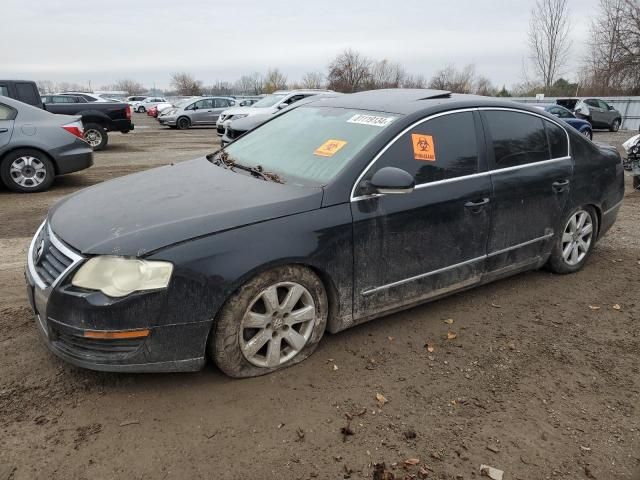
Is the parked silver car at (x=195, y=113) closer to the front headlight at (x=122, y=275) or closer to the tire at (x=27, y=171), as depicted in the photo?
the tire at (x=27, y=171)

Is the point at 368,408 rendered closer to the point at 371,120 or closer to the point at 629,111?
the point at 371,120

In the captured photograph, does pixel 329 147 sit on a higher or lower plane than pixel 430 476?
higher

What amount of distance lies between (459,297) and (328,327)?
1.47m

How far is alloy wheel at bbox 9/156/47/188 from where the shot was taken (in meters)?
7.91

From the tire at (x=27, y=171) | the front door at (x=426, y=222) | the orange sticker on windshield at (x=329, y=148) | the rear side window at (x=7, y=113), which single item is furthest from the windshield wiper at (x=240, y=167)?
the rear side window at (x=7, y=113)

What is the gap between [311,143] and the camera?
370cm

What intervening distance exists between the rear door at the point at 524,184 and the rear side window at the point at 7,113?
703 centimetres

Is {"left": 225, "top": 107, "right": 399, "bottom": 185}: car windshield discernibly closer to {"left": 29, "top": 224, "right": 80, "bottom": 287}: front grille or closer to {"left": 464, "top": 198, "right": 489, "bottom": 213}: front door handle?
{"left": 464, "top": 198, "right": 489, "bottom": 213}: front door handle

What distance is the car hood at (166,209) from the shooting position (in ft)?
8.91

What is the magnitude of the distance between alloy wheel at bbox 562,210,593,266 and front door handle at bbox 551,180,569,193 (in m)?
0.36

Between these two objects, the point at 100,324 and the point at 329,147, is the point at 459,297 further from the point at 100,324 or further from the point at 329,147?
the point at 100,324

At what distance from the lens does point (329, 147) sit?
3.54 meters

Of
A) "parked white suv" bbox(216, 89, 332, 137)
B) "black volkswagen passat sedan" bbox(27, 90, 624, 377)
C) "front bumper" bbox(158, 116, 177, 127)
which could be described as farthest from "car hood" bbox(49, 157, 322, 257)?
"front bumper" bbox(158, 116, 177, 127)

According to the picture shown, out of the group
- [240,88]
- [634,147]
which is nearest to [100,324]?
[634,147]
